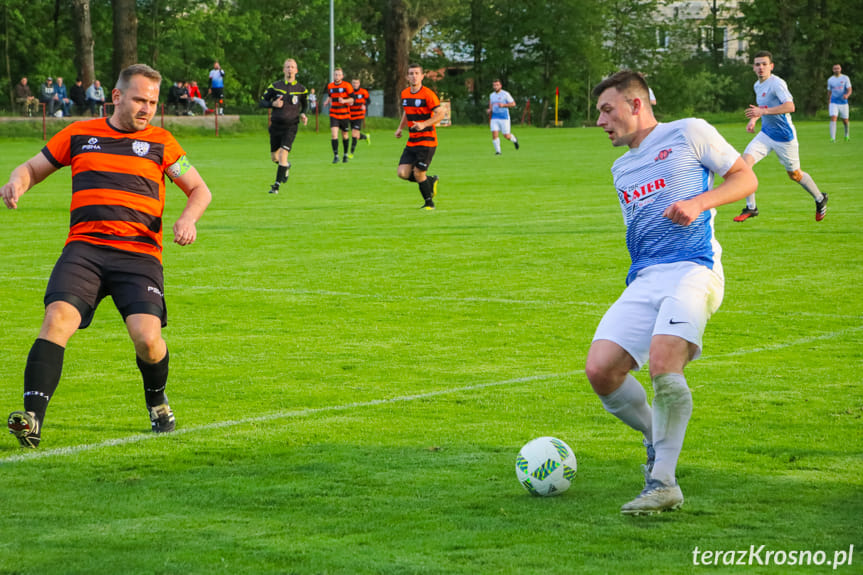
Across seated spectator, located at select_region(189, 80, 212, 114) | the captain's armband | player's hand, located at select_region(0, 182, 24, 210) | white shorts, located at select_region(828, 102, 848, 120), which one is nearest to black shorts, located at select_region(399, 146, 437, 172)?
the captain's armband

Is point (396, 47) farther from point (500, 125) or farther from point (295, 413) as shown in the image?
point (295, 413)

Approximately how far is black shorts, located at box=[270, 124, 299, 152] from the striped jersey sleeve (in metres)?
16.9

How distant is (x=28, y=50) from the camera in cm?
6456

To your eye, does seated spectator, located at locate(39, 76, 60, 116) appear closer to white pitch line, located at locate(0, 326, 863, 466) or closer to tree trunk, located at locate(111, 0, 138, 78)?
tree trunk, located at locate(111, 0, 138, 78)

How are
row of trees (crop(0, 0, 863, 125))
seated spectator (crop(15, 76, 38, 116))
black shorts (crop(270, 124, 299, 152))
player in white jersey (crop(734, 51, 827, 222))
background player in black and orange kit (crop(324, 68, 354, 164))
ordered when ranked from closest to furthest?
player in white jersey (crop(734, 51, 827, 222))
black shorts (crop(270, 124, 299, 152))
background player in black and orange kit (crop(324, 68, 354, 164))
seated spectator (crop(15, 76, 38, 116))
row of trees (crop(0, 0, 863, 125))

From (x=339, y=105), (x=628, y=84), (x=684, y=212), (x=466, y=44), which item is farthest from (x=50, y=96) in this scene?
(x=684, y=212)

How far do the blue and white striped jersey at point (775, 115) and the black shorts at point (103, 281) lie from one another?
12.2 m

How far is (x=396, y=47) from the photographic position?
6050 centimetres

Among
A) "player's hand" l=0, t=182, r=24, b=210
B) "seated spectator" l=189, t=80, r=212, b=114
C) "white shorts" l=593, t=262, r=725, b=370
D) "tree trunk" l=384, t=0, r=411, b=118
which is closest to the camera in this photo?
"white shorts" l=593, t=262, r=725, b=370

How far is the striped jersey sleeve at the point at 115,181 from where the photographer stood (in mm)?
6695

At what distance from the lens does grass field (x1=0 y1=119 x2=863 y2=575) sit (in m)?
4.83

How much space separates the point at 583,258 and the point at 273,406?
7.46 meters

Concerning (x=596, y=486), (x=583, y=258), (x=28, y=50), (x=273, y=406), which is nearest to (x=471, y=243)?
(x=583, y=258)

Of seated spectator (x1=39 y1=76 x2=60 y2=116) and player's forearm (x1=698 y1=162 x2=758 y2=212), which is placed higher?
seated spectator (x1=39 y1=76 x2=60 y2=116)
